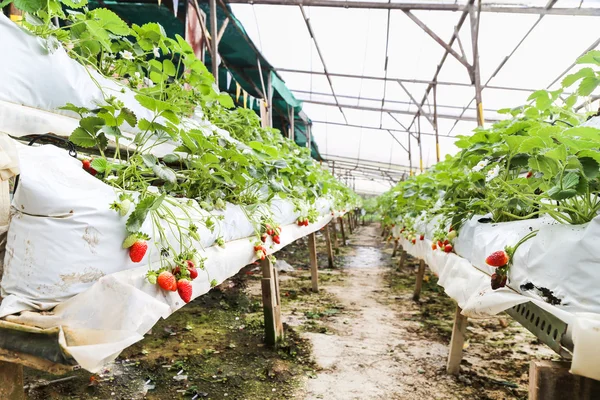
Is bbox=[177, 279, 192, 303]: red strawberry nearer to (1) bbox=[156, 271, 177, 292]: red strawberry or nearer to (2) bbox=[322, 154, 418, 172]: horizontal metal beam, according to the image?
(1) bbox=[156, 271, 177, 292]: red strawberry

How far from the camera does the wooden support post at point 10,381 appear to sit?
1.10 m

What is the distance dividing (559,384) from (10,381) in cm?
174

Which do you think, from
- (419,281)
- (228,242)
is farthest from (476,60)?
(228,242)

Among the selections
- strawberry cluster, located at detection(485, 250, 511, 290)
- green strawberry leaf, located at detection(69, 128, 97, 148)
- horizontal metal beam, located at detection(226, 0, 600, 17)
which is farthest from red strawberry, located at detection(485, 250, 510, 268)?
horizontal metal beam, located at detection(226, 0, 600, 17)

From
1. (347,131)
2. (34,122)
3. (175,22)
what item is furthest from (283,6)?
(347,131)

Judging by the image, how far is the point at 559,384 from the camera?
1287mm

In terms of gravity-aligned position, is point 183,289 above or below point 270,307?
above

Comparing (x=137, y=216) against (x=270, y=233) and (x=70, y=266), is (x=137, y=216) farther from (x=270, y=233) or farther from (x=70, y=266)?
(x=270, y=233)

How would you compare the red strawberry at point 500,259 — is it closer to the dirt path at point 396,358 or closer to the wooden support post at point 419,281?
the dirt path at point 396,358

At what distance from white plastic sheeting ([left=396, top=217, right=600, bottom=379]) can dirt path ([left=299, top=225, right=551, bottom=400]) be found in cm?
92

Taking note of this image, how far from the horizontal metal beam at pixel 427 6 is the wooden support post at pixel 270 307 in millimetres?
5507

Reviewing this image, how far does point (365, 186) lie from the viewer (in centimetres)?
3359

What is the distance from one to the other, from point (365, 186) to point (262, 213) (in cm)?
3121

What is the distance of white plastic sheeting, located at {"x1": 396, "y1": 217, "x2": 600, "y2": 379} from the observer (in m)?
1.17
